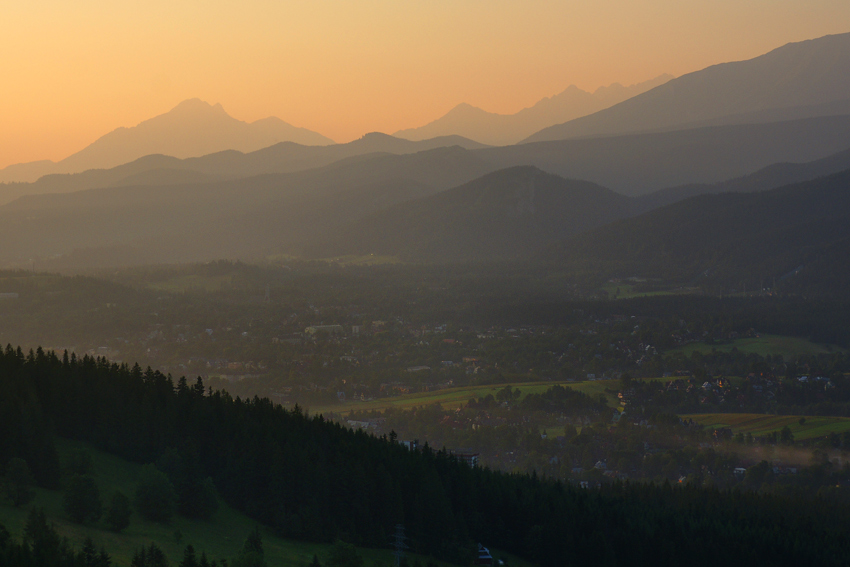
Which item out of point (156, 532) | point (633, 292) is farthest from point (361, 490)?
point (633, 292)

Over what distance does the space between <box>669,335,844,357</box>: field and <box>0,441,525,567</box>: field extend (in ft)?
294

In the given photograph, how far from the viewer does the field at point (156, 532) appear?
3841 cm

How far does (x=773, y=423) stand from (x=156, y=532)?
7855cm

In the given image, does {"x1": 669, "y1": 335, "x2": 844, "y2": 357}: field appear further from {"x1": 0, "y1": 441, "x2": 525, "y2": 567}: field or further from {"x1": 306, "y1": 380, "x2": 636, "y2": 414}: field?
{"x1": 0, "y1": 441, "x2": 525, "y2": 567}: field

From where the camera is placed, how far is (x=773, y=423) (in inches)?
3910

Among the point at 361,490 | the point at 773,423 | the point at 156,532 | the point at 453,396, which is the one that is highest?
the point at 156,532

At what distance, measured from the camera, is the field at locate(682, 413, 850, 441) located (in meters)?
94.9

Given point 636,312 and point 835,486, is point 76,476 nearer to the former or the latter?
point 835,486

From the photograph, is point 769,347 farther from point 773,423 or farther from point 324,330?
point 324,330

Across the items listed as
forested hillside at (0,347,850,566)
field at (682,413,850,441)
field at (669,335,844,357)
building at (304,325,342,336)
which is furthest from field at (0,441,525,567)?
building at (304,325,342,336)

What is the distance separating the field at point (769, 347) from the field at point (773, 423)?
93.4 feet

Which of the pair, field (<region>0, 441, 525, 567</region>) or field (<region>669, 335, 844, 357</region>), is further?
field (<region>669, 335, 844, 357</region>)

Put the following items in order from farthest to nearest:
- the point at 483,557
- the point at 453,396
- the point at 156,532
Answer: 1. the point at 453,396
2. the point at 483,557
3. the point at 156,532

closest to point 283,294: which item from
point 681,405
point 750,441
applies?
point 681,405
